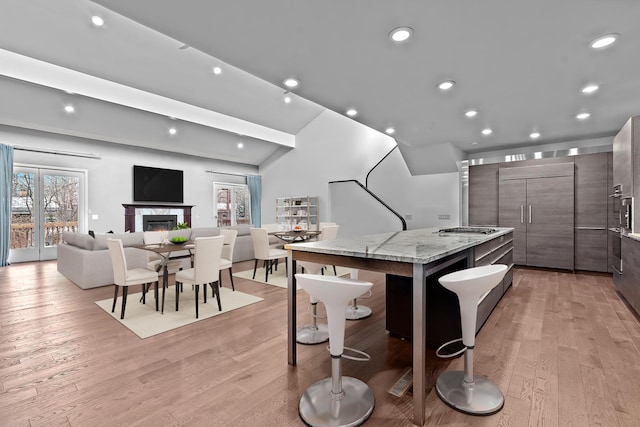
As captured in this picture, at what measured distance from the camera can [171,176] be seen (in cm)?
879

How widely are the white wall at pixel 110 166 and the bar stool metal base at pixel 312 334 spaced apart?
24.0 feet

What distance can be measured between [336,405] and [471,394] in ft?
2.64

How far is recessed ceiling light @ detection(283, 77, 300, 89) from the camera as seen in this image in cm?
277

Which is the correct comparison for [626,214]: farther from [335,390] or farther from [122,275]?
[122,275]

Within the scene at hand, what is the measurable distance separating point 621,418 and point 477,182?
507 centimetres

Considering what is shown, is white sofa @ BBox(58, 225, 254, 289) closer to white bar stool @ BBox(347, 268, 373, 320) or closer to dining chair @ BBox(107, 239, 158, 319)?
dining chair @ BBox(107, 239, 158, 319)

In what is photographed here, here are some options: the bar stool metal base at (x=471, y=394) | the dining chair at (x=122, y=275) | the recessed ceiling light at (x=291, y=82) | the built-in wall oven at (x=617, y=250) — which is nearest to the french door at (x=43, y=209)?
the dining chair at (x=122, y=275)

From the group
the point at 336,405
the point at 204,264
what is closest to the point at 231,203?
the point at 204,264

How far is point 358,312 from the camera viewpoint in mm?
3195

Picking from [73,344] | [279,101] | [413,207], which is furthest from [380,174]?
[73,344]

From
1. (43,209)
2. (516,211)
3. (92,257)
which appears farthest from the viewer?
(43,209)

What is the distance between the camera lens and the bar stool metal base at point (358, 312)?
3.08 m

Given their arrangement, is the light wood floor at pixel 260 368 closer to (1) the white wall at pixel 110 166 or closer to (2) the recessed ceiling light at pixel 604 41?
(2) the recessed ceiling light at pixel 604 41

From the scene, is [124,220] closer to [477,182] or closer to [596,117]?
[477,182]
